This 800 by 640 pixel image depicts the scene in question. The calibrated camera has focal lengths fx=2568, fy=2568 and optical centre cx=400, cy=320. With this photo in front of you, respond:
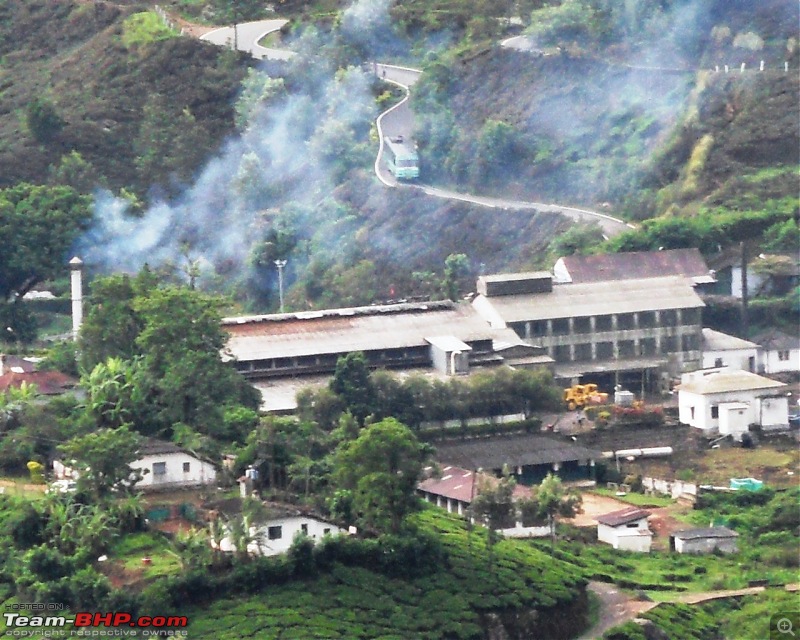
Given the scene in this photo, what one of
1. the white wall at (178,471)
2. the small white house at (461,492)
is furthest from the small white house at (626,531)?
the white wall at (178,471)

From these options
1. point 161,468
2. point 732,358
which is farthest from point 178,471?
point 732,358

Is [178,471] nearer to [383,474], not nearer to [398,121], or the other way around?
[383,474]

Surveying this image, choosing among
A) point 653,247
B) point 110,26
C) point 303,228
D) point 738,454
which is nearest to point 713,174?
point 653,247

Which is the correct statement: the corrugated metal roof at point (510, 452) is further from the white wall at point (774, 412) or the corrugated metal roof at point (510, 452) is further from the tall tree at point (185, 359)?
the tall tree at point (185, 359)

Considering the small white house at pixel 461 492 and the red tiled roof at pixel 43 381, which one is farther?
the red tiled roof at pixel 43 381

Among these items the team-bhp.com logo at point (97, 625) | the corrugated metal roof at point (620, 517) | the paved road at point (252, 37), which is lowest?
the team-bhp.com logo at point (97, 625)

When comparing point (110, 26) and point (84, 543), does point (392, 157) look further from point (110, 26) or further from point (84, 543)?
point (84, 543)
